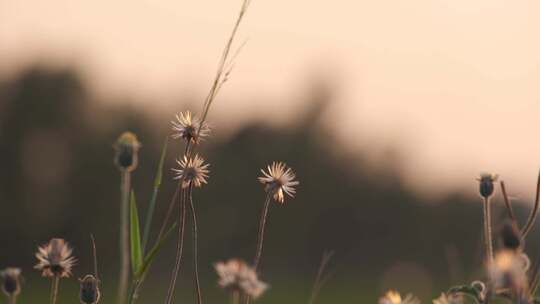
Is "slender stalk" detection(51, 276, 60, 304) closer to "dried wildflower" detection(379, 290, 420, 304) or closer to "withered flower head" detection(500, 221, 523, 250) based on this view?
"dried wildflower" detection(379, 290, 420, 304)

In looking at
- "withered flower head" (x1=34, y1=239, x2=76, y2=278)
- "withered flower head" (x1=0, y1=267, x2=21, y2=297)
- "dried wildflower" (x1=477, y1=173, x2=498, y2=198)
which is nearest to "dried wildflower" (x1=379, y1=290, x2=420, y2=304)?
"dried wildflower" (x1=477, y1=173, x2=498, y2=198)

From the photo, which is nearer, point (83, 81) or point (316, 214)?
point (83, 81)

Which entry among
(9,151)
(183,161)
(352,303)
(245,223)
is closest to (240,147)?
(245,223)

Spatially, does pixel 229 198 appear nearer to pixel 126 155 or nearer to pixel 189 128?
pixel 189 128

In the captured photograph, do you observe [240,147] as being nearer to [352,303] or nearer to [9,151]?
[9,151]

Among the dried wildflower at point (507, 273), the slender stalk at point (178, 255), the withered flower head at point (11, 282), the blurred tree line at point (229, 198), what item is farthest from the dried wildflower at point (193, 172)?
the blurred tree line at point (229, 198)

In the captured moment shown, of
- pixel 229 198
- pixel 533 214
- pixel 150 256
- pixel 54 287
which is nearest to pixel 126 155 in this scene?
pixel 150 256

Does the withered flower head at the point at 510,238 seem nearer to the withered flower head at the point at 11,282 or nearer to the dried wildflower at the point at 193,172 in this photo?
the dried wildflower at the point at 193,172
